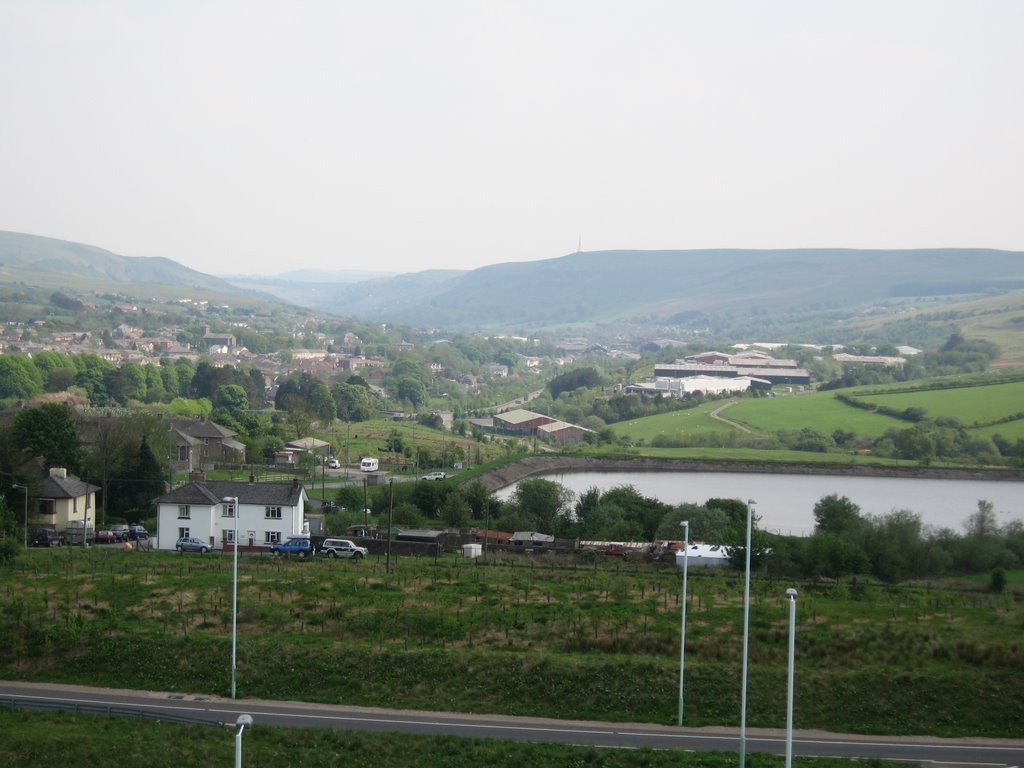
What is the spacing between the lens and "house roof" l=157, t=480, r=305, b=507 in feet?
77.6

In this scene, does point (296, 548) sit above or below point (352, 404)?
below

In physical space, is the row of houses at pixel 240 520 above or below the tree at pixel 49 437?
below

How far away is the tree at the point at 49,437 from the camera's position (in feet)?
93.4

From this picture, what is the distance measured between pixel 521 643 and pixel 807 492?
30150 mm

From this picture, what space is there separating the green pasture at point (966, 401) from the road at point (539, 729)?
46557mm

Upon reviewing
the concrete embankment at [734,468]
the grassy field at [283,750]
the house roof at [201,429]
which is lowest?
the concrete embankment at [734,468]

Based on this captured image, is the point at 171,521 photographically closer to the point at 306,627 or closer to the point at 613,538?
the point at 306,627

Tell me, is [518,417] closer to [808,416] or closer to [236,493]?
[808,416]

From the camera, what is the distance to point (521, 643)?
1616cm

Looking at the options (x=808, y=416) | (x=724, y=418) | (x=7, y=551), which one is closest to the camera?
(x=7, y=551)

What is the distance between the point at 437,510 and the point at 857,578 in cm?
1177

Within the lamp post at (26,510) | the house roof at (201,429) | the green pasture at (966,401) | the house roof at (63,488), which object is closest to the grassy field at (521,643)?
the lamp post at (26,510)

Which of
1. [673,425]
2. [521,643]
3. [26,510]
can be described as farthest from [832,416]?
[521,643]

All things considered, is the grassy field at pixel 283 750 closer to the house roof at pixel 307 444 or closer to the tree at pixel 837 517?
the tree at pixel 837 517
